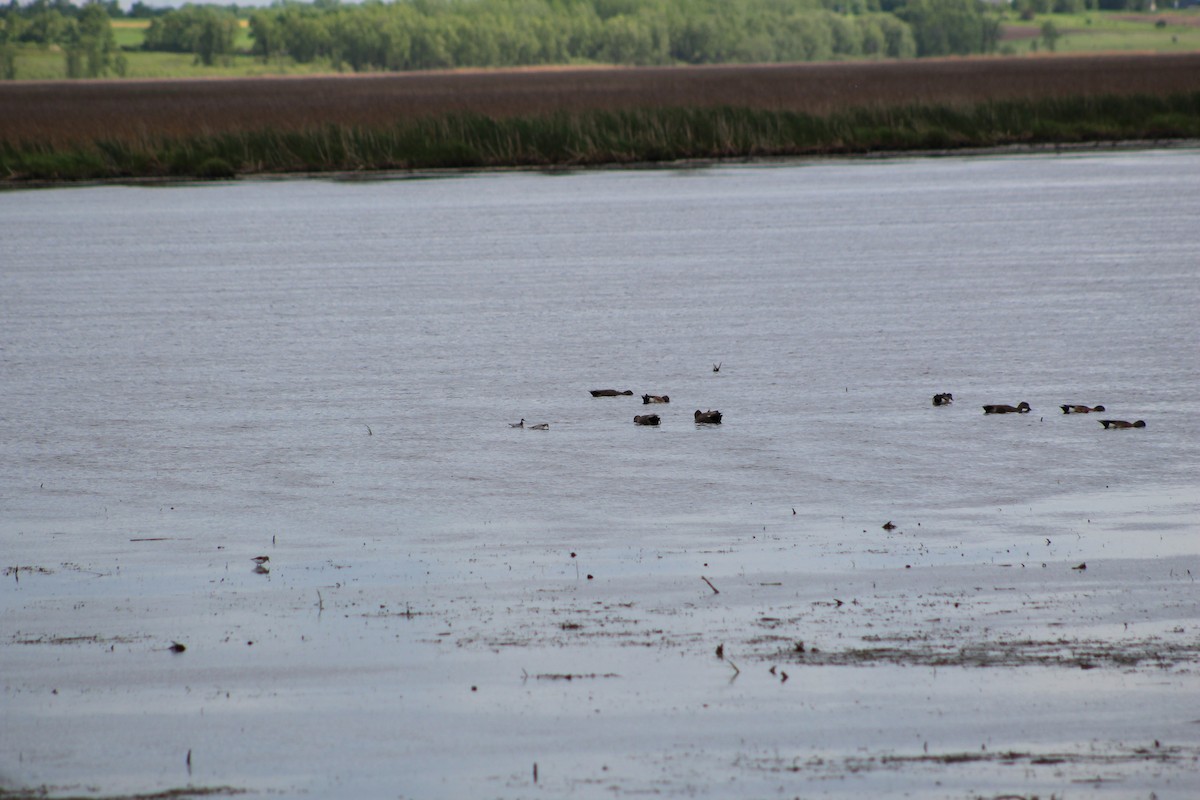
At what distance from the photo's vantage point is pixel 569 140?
4156 cm

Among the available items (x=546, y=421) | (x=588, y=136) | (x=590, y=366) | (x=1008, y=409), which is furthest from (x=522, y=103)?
Result: (x=1008, y=409)

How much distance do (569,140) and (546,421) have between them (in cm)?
3135

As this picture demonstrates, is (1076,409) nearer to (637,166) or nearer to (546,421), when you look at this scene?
(546,421)

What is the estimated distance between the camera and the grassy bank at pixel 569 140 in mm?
41500

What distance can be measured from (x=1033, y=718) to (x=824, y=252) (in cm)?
1732

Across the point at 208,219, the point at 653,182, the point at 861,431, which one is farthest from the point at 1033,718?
the point at 653,182

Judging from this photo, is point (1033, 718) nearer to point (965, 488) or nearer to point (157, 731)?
point (157, 731)

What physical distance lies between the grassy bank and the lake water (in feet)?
55.5

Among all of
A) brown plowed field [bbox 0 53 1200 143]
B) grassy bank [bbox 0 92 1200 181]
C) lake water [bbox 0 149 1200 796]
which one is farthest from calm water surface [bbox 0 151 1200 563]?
brown plowed field [bbox 0 53 1200 143]

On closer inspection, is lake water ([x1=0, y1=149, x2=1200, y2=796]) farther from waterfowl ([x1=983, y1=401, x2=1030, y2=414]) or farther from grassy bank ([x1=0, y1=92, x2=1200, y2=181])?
grassy bank ([x1=0, y1=92, x2=1200, y2=181])

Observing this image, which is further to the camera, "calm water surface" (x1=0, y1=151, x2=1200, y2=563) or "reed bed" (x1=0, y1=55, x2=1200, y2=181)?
"reed bed" (x1=0, y1=55, x2=1200, y2=181)

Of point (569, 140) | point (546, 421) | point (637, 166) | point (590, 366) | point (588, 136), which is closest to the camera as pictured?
point (546, 421)

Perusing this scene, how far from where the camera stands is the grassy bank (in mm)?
41500

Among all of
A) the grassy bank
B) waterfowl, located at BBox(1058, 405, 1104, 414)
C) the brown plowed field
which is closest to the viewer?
waterfowl, located at BBox(1058, 405, 1104, 414)
